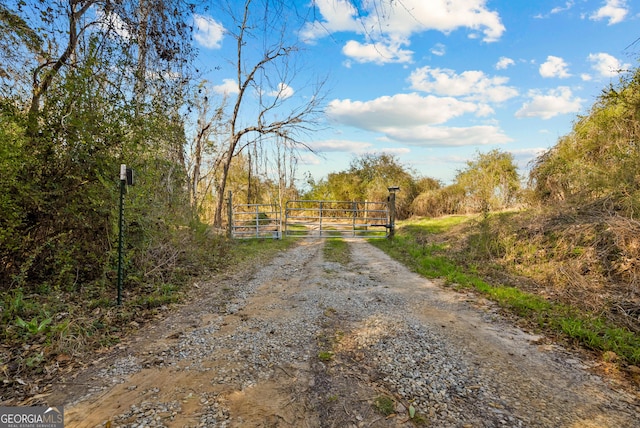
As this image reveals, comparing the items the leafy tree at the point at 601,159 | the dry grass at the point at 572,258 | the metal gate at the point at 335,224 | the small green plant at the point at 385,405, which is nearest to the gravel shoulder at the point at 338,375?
the small green plant at the point at 385,405

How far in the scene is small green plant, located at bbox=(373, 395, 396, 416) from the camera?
2.10 m

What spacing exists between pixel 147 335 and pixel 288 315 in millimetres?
1566

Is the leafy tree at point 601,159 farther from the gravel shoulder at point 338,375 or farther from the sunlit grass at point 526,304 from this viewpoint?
the gravel shoulder at point 338,375

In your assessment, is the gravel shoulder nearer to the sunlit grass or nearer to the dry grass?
the sunlit grass

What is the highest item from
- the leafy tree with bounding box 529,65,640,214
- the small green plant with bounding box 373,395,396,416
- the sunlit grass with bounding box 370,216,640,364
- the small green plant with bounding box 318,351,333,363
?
the leafy tree with bounding box 529,65,640,214

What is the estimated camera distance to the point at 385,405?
216 centimetres

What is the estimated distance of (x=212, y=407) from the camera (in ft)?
6.84

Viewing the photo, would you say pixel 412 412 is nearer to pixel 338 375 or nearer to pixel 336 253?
pixel 338 375

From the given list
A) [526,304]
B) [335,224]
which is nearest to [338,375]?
[526,304]

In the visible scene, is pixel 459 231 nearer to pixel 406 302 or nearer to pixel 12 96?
pixel 406 302

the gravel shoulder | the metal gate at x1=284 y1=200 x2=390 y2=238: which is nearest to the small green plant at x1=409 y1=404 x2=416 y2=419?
the gravel shoulder

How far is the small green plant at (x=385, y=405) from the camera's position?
210 centimetres

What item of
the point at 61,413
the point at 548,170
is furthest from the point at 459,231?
the point at 61,413

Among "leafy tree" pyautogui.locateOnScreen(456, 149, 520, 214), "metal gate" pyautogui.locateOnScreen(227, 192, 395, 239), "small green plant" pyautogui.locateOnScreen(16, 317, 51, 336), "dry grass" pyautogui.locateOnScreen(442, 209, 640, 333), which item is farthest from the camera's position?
"leafy tree" pyautogui.locateOnScreen(456, 149, 520, 214)
